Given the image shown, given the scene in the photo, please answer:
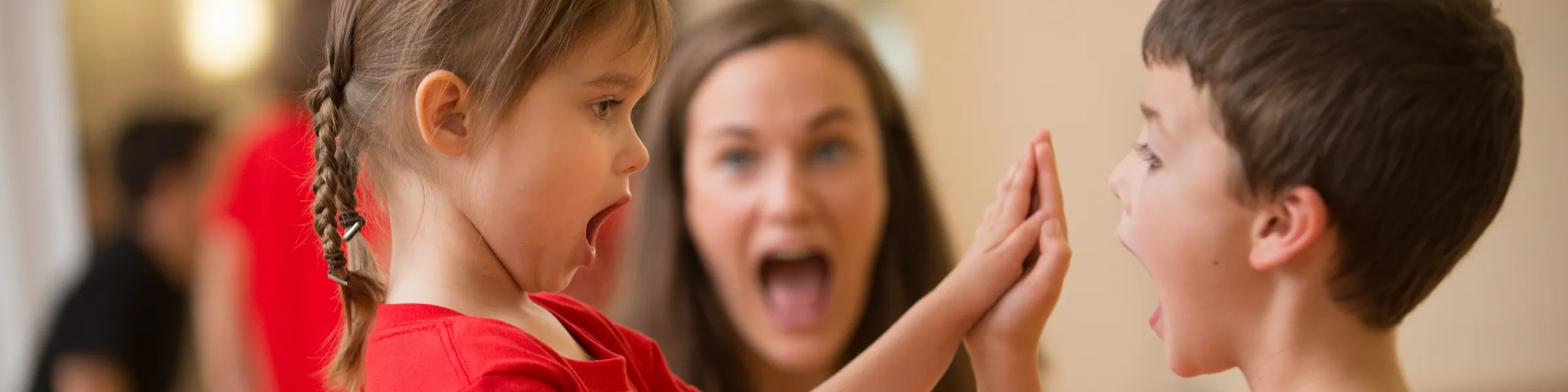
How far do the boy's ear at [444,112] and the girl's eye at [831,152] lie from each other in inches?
19.3

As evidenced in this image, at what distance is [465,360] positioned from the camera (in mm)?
651

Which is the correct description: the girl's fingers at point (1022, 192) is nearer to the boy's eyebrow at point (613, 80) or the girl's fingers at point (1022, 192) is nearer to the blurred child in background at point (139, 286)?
the boy's eyebrow at point (613, 80)

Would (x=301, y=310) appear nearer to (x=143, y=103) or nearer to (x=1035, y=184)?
(x=1035, y=184)

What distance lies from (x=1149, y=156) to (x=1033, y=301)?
0.50 feet

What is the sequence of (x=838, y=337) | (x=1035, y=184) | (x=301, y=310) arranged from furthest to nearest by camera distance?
1. (x=301, y=310)
2. (x=838, y=337)
3. (x=1035, y=184)

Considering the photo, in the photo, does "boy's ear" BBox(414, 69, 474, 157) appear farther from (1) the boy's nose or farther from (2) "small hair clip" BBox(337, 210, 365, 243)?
(1) the boy's nose

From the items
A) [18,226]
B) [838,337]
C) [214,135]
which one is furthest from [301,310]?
[18,226]

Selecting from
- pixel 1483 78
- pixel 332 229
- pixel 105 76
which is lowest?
pixel 332 229

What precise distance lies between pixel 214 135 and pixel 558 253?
197 centimetres

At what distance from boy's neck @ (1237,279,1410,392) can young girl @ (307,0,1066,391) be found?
16.4 inches

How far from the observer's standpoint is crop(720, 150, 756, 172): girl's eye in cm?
118

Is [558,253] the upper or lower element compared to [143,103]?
lower

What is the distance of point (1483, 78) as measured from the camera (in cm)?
70

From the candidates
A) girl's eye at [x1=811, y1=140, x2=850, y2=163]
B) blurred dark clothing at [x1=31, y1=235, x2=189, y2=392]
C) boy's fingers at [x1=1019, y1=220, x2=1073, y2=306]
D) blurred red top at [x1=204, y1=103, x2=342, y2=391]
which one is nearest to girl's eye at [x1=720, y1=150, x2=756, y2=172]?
girl's eye at [x1=811, y1=140, x2=850, y2=163]
